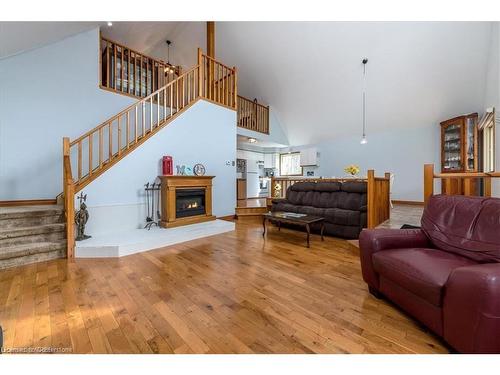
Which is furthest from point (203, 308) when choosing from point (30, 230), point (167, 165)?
point (167, 165)

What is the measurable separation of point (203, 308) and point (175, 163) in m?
3.44

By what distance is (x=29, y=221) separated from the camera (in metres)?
3.22

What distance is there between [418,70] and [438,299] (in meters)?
5.87

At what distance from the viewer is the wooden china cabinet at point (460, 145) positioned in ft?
17.6

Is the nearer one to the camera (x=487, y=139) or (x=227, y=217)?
(x=487, y=139)

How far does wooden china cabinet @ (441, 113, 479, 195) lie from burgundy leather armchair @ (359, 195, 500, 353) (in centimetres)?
428

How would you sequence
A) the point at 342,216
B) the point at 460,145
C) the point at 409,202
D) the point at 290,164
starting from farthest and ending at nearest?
the point at 290,164 < the point at 409,202 < the point at 460,145 < the point at 342,216

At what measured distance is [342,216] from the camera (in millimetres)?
4059

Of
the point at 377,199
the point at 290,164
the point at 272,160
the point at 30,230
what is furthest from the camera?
the point at 272,160

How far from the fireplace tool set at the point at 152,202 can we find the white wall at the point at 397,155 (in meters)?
6.51

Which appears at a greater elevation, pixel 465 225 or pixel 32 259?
pixel 465 225

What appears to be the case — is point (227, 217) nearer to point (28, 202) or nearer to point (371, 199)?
point (371, 199)

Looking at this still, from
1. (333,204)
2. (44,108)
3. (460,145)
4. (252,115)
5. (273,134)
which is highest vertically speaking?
(252,115)
